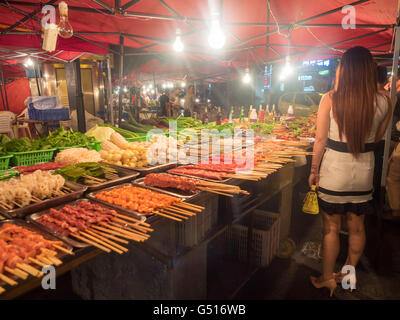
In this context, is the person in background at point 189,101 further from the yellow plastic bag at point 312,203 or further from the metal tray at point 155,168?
the metal tray at point 155,168

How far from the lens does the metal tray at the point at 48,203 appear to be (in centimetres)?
204

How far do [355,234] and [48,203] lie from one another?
360cm

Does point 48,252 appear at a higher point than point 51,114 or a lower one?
lower

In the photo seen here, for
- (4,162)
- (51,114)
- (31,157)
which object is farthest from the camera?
(51,114)

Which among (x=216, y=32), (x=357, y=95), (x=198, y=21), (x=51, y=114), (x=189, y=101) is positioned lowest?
(x=51, y=114)

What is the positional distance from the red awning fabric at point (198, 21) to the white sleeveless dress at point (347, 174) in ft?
7.10

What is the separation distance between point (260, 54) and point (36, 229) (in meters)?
9.42

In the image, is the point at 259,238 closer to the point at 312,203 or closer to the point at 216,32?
the point at 312,203

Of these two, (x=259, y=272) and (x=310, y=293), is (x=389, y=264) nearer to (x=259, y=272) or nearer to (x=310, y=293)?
(x=310, y=293)

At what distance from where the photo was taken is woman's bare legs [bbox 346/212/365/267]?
10.6 feet

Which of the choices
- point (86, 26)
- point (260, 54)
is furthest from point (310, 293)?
point (260, 54)

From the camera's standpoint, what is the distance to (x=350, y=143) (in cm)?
292

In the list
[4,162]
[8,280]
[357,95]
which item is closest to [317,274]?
[357,95]

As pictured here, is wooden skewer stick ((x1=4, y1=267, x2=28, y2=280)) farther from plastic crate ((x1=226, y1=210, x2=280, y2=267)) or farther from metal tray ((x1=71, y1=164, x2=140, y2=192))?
plastic crate ((x1=226, y1=210, x2=280, y2=267))
